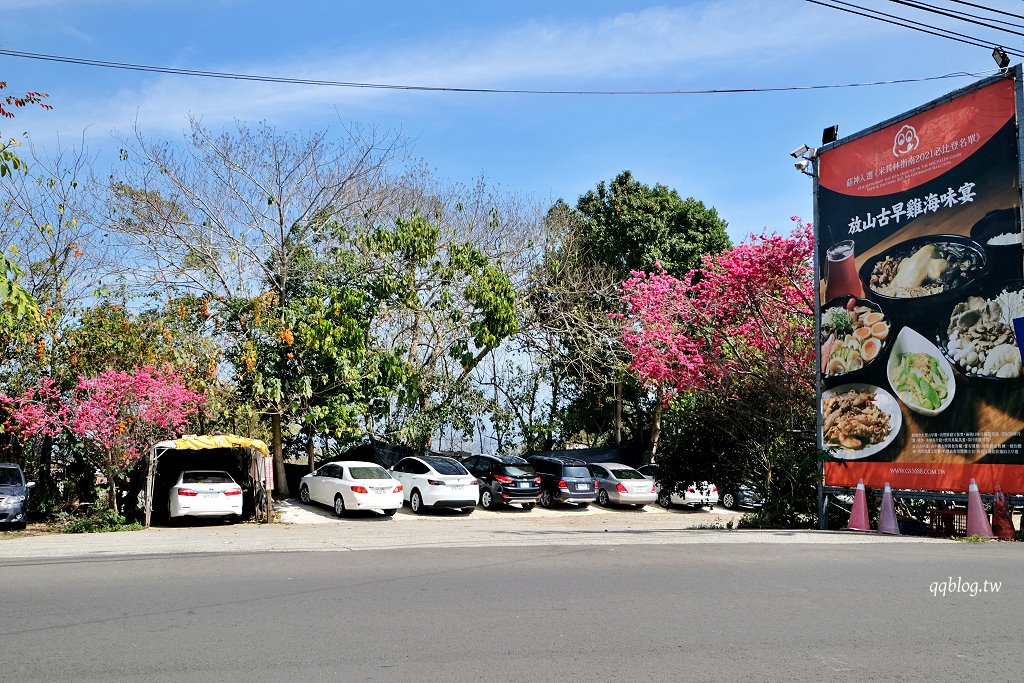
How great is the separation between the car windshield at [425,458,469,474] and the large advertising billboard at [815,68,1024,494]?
413 inches

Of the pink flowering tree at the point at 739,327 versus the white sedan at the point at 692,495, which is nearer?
the pink flowering tree at the point at 739,327

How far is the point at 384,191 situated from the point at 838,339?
14.7 meters

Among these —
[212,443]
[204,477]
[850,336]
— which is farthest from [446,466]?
[850,336]

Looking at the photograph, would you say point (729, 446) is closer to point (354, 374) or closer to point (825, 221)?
point (825, 221)

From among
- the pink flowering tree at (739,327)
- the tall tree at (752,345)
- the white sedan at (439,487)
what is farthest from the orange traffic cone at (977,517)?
the white sedan at (439,487)

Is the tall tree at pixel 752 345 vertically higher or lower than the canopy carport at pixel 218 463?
higher

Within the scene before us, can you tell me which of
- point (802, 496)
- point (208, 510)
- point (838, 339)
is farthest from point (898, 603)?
point (208, 510)

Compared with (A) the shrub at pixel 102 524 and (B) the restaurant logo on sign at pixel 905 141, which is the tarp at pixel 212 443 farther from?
(B) the restaurant logo on sign at pixel 905 141

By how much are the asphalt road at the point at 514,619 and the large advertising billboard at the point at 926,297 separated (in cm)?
431

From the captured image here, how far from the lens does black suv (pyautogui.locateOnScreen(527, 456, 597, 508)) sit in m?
27.1

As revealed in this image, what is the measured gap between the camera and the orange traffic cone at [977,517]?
14.9m

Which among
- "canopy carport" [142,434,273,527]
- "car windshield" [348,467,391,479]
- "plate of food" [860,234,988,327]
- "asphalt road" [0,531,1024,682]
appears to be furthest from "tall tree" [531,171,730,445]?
"asphalt road" [0,531,1024,682]

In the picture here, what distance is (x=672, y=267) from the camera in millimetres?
34094

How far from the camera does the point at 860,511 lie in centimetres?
1712
